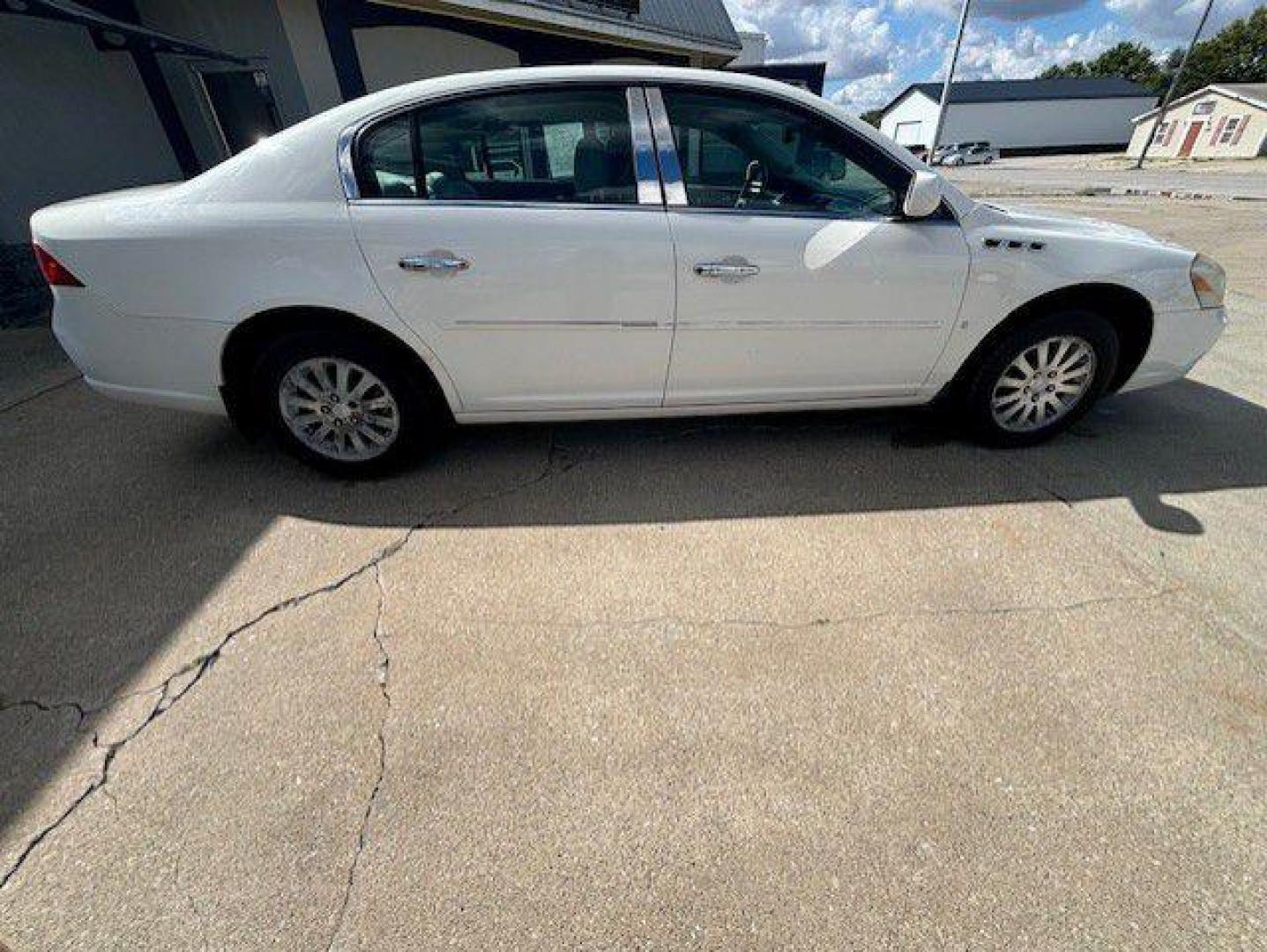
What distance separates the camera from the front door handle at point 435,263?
2.31 metres

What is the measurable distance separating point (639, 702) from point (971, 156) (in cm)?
5429

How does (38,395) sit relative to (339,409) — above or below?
below

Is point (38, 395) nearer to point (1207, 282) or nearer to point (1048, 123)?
point (1207, 282)

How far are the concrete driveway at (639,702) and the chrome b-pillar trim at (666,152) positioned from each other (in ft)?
4.11

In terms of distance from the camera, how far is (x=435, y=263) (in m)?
2.32

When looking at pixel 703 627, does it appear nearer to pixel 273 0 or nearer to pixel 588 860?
pixel 588 860

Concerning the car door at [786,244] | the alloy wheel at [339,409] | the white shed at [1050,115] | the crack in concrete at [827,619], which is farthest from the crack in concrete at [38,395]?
the white shed at [1050,115]

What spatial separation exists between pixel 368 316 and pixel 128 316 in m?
0.98

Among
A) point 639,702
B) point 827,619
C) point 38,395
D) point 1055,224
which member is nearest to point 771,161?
point 1055,224

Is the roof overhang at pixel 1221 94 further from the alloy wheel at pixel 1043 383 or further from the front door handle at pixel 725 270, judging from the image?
the front door handle at pixel 725 270

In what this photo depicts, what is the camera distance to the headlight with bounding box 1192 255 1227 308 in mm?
2775

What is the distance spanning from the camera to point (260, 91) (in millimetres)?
6840

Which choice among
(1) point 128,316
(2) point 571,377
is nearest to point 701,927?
(2) point 571,377

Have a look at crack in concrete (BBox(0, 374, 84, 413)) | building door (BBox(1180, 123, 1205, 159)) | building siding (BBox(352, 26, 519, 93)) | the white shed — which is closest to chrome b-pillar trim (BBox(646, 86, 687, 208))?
crack in concrete (BBox(0, 374, 84, 413))
